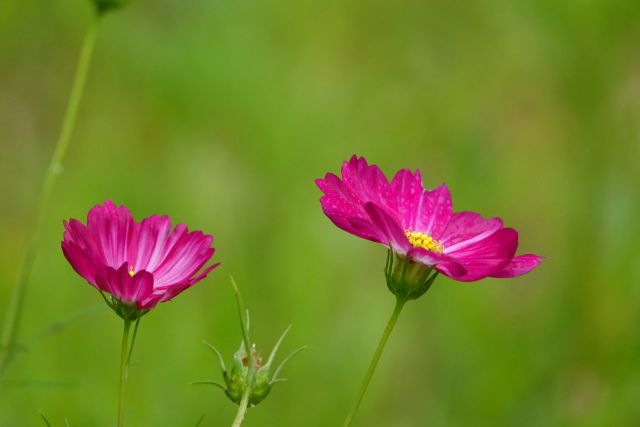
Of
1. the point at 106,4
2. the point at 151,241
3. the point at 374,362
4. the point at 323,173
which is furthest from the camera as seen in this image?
the point at 323,173

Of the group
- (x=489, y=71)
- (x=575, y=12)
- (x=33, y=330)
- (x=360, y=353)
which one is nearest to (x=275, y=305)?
(x=360, y=353)

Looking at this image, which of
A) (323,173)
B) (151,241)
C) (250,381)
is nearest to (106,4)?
(151,241)

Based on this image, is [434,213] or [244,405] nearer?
[244,405]

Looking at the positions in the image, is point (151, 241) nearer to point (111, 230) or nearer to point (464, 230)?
point (111, 230)

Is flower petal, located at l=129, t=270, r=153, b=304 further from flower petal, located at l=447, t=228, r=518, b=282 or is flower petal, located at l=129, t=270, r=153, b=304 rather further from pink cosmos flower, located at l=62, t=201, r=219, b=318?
flower petal, located at l=447, t=228, r=518, b=282

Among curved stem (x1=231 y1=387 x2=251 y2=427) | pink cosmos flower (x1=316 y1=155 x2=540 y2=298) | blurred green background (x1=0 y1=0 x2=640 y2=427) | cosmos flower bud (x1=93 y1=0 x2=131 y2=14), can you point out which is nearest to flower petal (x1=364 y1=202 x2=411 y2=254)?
pink cosmos flower (x1=316 y1=155 x2=540 y2=298)

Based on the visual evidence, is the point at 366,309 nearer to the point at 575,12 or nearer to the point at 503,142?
the point at 575,12

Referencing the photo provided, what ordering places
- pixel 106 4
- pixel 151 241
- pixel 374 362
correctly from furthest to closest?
pixel 106 4
pixel 151 241
pixel 374 362
